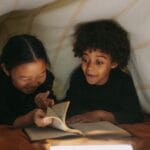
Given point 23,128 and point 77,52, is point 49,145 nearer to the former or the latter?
point 23,128

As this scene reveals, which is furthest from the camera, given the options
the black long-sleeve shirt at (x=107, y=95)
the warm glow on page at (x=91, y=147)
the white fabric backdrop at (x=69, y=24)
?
the black long-sleeve shirt at (x=107, y=95)

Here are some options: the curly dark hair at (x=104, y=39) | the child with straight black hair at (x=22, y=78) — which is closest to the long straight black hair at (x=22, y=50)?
the child with straight black hair at (x=22, y=78)

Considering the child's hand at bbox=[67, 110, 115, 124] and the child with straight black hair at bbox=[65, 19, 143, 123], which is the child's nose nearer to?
the child with straight black hair at bbox=[65, 19, 143, 123]

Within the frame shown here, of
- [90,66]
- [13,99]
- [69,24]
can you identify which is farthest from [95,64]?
[13,99]

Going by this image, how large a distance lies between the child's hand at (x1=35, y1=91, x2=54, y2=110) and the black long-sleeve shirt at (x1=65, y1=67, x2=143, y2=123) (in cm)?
9

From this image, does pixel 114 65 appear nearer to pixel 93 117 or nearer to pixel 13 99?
pixel 93 117

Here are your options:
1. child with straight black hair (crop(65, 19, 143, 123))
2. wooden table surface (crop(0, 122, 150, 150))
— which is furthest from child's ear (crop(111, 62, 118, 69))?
wooden table surface (crop(0, 122, 150, 150))

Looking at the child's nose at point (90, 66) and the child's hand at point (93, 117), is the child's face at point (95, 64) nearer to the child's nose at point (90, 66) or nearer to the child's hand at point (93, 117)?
the child's nose at point (90, 66)

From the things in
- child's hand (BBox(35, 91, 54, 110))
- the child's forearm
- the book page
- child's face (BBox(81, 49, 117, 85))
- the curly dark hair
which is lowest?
the child's forearm

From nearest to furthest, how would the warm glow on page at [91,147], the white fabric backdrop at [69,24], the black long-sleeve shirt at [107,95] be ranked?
the warm glow on page at [91,147], the white fabric backdrop at [69,24], the black long-sleeve shirt at [107,95]

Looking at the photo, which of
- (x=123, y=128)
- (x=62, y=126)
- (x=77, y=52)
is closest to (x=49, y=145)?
(x=62, y=126)

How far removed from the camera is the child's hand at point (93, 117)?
3.26 ft

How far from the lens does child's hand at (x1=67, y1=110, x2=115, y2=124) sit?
995mm

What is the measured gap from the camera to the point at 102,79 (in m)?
1.11
